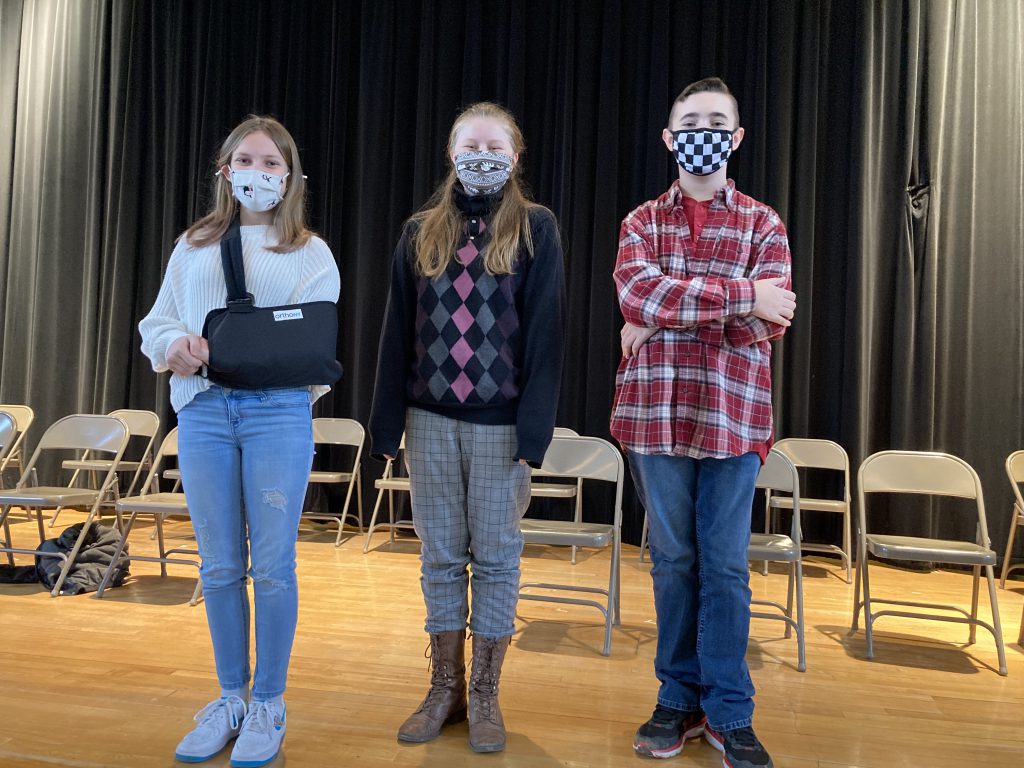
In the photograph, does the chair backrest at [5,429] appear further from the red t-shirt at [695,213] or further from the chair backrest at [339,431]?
the red t-shirt at [695,213]

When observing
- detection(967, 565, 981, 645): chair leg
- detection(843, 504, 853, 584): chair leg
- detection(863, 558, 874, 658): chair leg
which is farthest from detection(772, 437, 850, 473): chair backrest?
detection(863, 558, 874, 658): chair leg

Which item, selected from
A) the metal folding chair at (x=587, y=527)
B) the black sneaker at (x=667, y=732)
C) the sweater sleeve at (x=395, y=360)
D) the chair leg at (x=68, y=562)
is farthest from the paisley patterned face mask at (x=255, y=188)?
the chair leg at (x=68, y=562)

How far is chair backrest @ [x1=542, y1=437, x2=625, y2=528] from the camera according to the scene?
130 inches

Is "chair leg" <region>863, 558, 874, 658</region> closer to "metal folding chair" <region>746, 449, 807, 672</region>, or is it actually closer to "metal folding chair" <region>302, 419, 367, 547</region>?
"metal folding chair" <region>746, 449, 807, 672</region>

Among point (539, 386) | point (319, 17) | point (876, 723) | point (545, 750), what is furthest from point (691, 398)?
point (319, 17)

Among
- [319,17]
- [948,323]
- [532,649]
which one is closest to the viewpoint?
[532,649]

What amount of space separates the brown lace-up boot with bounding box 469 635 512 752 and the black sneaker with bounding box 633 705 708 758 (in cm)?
36

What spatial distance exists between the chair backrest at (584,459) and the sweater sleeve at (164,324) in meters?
1.82

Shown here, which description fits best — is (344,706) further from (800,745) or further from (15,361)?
(15,361)

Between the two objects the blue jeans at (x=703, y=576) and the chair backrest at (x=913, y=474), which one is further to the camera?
the chair backrest at (x=913, y=474)

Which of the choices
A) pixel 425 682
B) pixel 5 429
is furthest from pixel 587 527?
pixel 5 429

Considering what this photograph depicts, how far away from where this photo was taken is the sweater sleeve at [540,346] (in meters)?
1.82

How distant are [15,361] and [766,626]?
646 cm

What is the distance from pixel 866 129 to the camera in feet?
16.7
